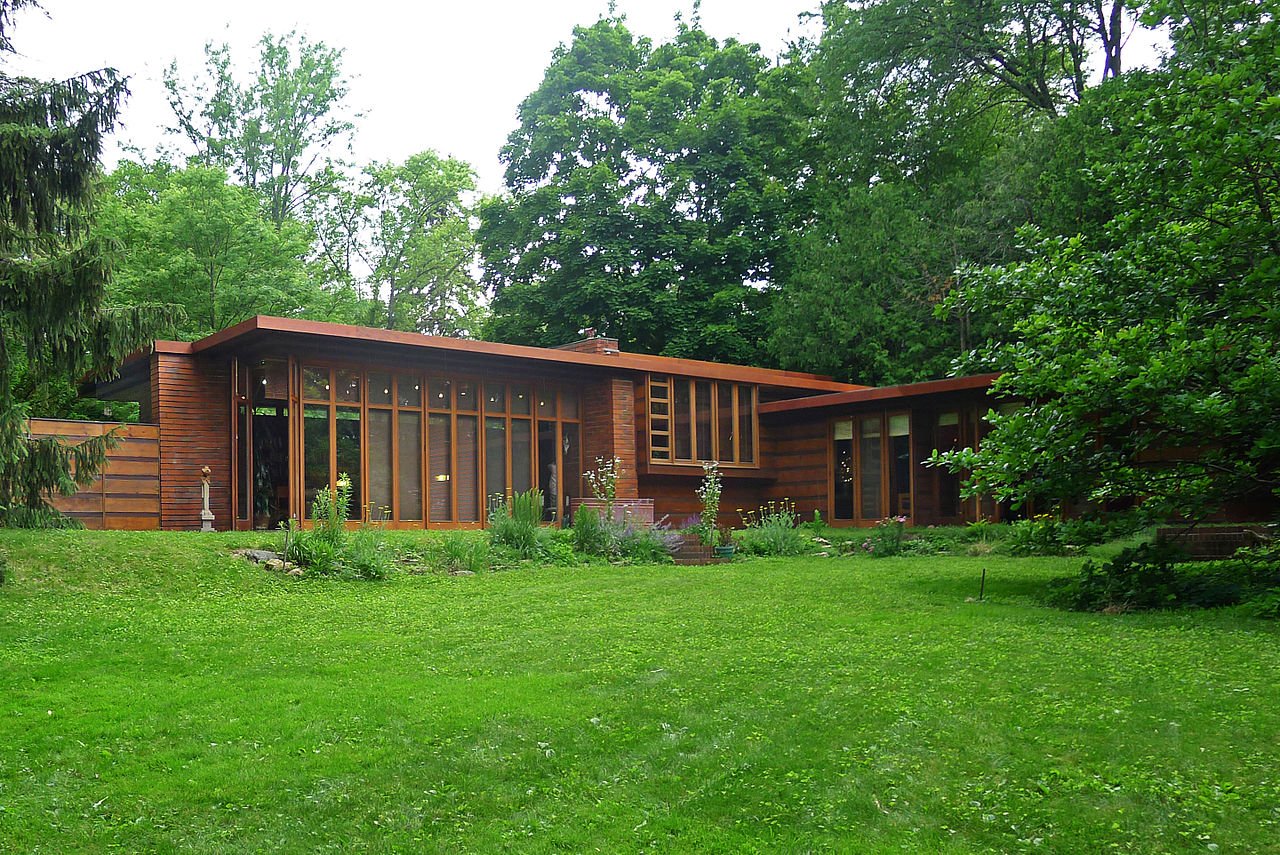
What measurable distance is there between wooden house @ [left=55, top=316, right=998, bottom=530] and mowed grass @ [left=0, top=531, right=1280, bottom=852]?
26.3 feet

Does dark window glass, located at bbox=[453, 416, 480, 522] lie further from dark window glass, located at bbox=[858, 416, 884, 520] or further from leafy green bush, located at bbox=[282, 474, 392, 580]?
dark window glass, located at bbox=[858, 416, 884, 520]

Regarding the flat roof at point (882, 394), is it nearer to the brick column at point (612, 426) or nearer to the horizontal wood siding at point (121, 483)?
the brick column at point (612, 426)

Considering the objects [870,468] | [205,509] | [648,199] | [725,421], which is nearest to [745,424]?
[725,421]

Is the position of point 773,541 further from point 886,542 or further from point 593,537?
point 593,537

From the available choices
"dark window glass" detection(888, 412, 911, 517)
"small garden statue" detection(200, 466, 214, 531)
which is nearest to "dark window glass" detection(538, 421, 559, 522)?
"small garden statue" detection(200, 466, 214, 531)

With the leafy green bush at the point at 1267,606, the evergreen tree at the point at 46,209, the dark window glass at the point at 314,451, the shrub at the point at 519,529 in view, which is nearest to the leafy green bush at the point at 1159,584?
the leafy green bush at the point at 1267,606

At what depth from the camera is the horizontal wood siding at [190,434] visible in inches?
662

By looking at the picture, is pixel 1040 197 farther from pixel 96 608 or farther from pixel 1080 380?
pixel 96 608

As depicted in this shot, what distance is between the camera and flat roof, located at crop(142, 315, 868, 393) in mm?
16094

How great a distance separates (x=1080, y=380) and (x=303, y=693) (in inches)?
237

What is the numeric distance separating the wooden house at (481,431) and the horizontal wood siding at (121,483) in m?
0.03

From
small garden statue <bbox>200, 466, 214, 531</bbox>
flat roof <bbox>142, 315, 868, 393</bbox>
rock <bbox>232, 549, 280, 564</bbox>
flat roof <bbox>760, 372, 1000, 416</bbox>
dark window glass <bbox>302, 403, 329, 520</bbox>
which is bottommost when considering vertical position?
rock <bbox>232, 549, 280, 564</bbox>

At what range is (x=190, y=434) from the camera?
56.0 feet

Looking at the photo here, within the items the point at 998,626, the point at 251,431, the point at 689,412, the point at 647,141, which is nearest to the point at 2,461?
the point at 251,431
